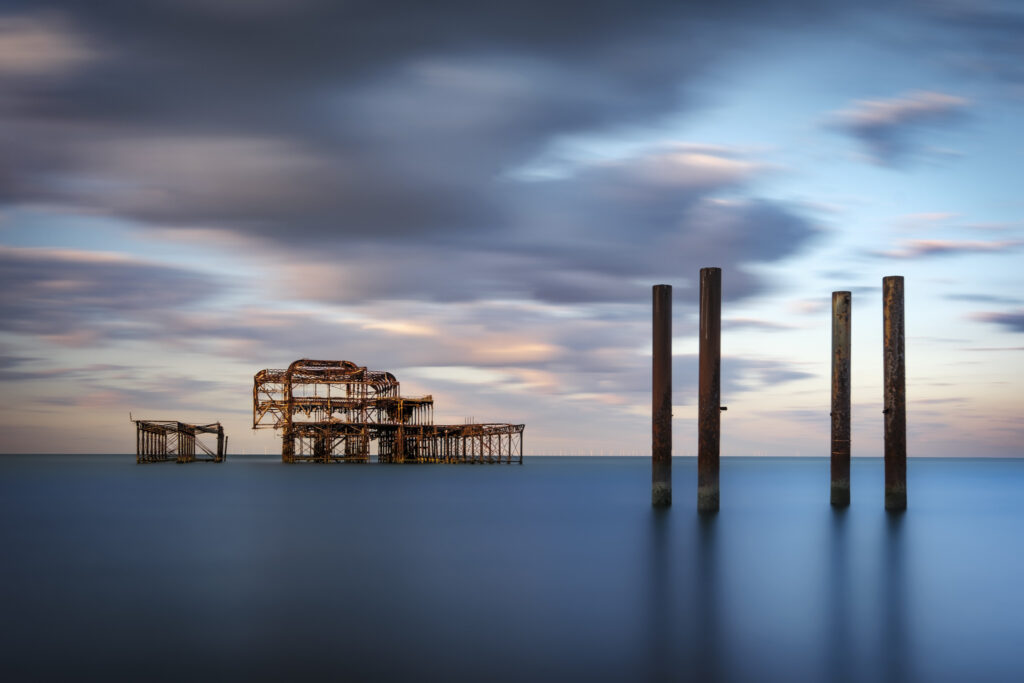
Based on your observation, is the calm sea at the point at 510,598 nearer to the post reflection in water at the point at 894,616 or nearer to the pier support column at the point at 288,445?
the post reflection in water at the point at 894,616

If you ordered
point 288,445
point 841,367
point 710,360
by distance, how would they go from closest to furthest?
point 710,360
point 841,367
point 288,445

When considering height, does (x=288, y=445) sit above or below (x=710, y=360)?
below

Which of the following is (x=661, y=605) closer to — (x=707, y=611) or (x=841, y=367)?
(x=707, y=611)

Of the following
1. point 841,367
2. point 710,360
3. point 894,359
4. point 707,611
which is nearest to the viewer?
point 707,611

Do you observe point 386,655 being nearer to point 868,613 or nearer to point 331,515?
point 868,613

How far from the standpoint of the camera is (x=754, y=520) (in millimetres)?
39125

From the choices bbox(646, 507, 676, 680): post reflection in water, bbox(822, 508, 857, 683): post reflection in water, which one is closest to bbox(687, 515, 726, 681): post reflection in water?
bbox(646, 507, 676, 680): post reflection in water

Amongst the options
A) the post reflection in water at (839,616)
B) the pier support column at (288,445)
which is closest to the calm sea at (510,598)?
the post reflection in water at (839,616)

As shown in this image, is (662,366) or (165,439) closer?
(662,366)

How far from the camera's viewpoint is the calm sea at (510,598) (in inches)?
551

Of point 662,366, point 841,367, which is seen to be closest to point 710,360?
point 662,366

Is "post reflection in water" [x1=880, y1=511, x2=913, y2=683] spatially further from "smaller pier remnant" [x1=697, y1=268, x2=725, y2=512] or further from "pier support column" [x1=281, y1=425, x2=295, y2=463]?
"pier support column" [x1=281, y1=425, x2=295, y2=463]

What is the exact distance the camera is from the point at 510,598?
1958cm

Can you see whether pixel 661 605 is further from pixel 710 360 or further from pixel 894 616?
pixel 710 360
